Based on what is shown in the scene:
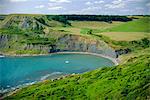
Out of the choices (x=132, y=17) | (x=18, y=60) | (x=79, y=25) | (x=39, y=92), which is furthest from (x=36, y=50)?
(x=39, y=92)

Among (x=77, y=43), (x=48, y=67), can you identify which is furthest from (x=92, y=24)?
(x=48, y=67)

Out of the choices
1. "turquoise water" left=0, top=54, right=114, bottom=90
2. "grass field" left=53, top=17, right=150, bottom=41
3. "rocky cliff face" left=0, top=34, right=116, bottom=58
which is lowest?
"turquoise water" left=0, top=54, right=114, bottom=90

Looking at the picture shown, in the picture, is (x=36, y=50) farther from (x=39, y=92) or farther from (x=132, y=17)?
(x=39, y=92)

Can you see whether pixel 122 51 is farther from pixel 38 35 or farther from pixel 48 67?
pixel 38 35

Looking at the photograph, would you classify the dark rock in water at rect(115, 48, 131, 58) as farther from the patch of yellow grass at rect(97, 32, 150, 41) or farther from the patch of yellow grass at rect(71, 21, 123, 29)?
the patch of yellow grass at rect(71, 21, 123, 29)

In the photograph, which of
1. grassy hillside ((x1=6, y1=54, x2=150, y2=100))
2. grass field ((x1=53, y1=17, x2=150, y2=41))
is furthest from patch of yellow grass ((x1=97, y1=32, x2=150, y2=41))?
grassy hillside ((x1=6, y1=54, x2=150, y2=100))

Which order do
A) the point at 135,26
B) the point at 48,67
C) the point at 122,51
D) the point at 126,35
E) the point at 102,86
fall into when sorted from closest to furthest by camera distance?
the point at 102,86, the point at 135,26, the point at 126,35, the point at 122,51, the point at 48,67

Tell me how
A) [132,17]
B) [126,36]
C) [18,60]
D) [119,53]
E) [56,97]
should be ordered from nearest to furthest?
[56,97] < [132,17] < [126,36] < [119,53] < [18,60]
